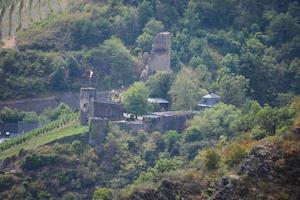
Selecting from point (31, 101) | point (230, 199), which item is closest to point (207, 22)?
point (31, 101)

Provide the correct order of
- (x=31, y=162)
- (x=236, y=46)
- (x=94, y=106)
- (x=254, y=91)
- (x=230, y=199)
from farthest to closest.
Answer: (x=236, y=46)
(x=254, y=91)
(x=94, y=106)
(x=31, y=162)
(x=230, y=199)

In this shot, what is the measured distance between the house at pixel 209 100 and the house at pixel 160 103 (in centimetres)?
200

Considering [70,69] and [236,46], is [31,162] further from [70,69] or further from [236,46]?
[236,46]

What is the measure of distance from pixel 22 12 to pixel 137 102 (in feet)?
62.7

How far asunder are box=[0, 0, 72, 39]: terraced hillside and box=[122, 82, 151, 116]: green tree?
1577 centimetres

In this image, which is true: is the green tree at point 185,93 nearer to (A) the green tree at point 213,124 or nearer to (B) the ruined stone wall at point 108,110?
(A) the green tree at point 213,124

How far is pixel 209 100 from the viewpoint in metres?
69.2

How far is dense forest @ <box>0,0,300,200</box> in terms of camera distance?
196 feet

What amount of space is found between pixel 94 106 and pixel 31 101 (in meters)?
7.70

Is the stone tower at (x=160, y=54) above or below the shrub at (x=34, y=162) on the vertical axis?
above

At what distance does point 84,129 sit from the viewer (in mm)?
63875

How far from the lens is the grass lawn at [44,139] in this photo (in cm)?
6273

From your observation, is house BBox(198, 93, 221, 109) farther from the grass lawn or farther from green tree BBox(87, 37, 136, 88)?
the grass lawn

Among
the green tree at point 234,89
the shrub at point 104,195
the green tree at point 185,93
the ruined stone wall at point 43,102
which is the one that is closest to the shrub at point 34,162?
the shrub at point 104,195
